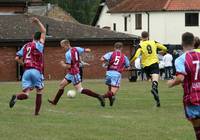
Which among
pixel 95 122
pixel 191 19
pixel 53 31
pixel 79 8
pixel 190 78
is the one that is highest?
pixel 79 8

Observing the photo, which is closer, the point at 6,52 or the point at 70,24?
the point at 6,52

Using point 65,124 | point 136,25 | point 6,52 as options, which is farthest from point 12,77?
point 65,124

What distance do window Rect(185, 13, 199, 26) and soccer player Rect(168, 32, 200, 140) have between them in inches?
2455

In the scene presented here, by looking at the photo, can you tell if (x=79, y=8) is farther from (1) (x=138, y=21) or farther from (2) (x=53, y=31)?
(2) (x=53, y=31)

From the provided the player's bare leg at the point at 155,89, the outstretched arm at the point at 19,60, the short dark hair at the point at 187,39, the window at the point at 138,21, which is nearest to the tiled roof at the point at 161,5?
the window at the point at 138,21

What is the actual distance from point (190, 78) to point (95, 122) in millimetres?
5405

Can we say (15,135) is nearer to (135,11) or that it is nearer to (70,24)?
(70,24)

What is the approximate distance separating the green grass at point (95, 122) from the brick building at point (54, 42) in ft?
91.8

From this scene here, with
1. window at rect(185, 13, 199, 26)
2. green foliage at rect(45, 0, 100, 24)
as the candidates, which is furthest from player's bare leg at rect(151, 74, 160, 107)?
Answer: green foliage at rect(45, 0, 100, 24)

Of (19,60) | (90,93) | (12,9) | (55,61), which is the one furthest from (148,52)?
(12,9)

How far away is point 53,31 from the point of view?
52.9 m

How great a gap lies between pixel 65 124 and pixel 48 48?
118ft

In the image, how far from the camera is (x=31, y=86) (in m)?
16.6

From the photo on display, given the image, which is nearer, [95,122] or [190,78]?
[190,78]
